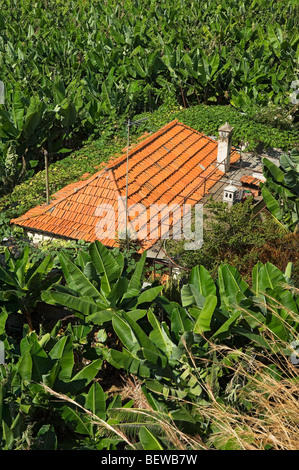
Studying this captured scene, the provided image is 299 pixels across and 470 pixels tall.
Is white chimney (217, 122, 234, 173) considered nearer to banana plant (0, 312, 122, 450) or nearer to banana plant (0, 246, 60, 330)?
banana plant (0, 246, 60, 330)

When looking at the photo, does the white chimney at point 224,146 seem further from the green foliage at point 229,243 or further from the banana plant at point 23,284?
the banana plant at point 23,284

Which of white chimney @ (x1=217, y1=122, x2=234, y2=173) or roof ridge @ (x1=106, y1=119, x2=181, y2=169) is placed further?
A: white chimney @ (x1=217, y1=122, x2=234, y2=173)

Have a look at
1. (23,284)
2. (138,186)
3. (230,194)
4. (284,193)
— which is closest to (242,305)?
(23,284)

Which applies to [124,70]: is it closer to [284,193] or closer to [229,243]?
[284,193]

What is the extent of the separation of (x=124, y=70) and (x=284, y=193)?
8.73 meters

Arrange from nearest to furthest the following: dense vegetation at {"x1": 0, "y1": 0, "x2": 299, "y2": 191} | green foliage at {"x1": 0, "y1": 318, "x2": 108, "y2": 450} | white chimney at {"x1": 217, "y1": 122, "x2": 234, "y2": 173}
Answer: green foliage at {"x1": 0, "y1": 318, "x2": 108, "y2": 450}, white chimney at {"x1": 217, "y1": 122, "x2": 234, "y2": 173}, dense vegetation at {"x1": 0, "y1": 0, "x2": 299, "y2": 191}

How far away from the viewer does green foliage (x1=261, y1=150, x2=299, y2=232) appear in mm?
10469

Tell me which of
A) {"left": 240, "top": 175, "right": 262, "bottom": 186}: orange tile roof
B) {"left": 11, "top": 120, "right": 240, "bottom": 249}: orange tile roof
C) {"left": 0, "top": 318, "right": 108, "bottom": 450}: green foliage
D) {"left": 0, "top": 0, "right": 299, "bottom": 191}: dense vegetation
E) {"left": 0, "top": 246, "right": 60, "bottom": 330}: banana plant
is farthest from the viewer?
{"left": 0, "top": 0, "right": 299, "bottom": 191}: dense vegetation

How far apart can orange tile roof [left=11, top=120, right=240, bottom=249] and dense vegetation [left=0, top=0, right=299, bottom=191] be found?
95.3 inches

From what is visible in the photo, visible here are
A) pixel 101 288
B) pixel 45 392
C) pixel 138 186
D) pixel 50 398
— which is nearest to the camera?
pixel 45 392

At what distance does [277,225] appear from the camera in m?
10.6

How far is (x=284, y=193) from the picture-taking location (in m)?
10.6

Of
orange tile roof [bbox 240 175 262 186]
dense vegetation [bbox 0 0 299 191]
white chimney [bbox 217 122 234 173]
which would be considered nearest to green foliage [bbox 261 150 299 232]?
orange tile roof [bbox 240 175 262 186]

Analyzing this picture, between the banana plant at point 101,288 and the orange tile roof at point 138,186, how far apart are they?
194 centimetres
